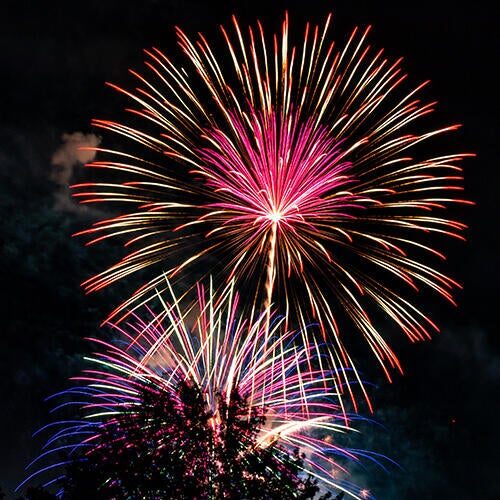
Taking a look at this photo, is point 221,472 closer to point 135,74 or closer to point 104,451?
point 104,451

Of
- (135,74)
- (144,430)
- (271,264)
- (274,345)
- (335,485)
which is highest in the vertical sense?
(135,74)

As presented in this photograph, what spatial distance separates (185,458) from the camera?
26.4m

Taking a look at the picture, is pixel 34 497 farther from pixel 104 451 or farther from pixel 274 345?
pixel 274 345

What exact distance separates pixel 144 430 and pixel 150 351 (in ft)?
10.6

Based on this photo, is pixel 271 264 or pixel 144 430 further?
pixel 271 264

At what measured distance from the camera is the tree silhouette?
1016 inches

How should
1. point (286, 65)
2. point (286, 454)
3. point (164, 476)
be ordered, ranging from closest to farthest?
point (164, 476), point (286, 454), point (286, 65)

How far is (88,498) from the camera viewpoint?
2581 cm

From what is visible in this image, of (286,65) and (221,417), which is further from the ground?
(286,65)

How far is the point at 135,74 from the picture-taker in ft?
92.2

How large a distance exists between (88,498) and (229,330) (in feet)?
26.3

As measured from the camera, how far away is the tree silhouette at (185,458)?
25.8 metres

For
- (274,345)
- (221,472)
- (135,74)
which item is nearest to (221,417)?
(221,472)

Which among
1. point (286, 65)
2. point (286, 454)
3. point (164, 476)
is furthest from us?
point (286, 65)
